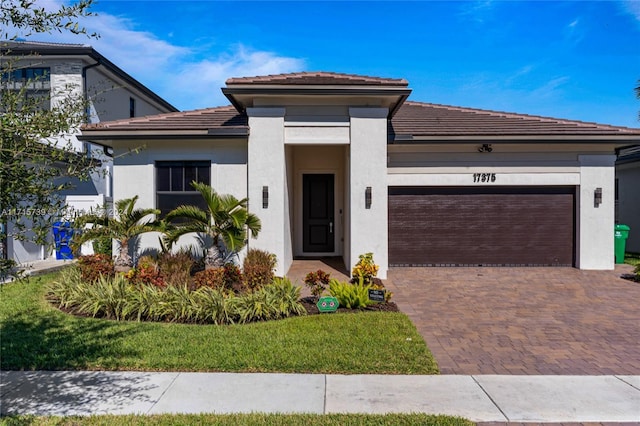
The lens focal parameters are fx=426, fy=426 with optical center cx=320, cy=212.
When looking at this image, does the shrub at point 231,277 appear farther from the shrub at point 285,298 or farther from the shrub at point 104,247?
the shrub at point 104,247

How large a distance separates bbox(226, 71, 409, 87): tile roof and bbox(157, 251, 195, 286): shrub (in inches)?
177

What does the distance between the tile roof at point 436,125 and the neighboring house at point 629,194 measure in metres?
5.70

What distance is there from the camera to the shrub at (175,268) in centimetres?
923

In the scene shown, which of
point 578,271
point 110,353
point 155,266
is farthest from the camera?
point 578,271

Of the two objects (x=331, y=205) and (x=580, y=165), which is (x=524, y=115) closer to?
(x=580, y=165)

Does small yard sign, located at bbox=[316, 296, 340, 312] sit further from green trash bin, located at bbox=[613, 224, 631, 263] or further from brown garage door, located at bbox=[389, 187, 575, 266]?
green trash bin, located at bbox=[613, 224, 631, 263]

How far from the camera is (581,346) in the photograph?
6.32 metres

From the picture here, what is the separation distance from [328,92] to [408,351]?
6.84 m

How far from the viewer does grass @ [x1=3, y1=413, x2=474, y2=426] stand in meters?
4.10

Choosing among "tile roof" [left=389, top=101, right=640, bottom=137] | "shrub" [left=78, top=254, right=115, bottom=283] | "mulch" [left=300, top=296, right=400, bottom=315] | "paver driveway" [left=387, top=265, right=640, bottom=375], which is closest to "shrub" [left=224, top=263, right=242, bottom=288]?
"mulch" [left=300, top=296, right=400, bottom=315]

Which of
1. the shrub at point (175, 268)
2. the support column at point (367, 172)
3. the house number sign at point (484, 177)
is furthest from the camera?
the house number sign at point (484, 177)

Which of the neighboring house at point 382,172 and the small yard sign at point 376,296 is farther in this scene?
the neighboring house at point 382,172

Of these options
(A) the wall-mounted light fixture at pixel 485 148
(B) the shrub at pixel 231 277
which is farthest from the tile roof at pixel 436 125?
(B) the shrub at pixel 231 277

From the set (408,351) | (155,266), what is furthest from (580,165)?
(155,266)
